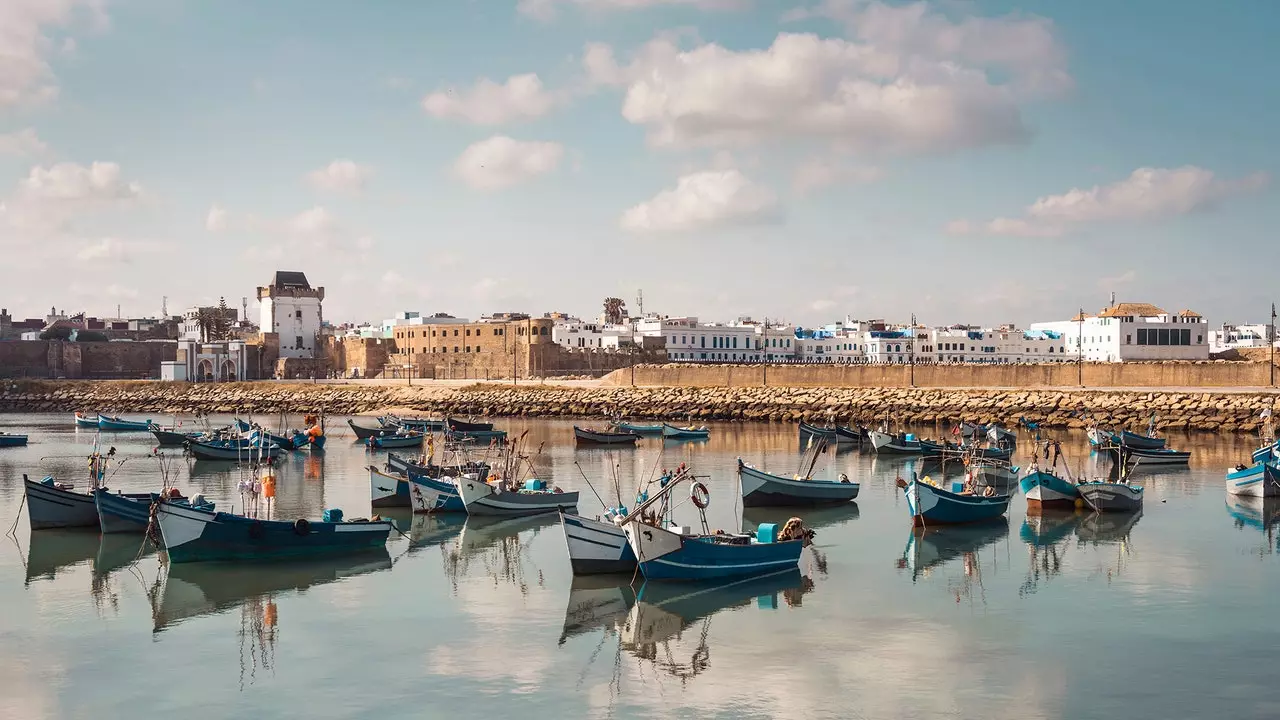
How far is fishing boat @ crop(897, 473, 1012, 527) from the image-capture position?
27.9 m

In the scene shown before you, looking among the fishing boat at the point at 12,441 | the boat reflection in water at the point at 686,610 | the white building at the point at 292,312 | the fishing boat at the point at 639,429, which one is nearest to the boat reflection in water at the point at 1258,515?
the boat reflection in water at the point at 686,610

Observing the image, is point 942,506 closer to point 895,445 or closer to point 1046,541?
point 1046,541

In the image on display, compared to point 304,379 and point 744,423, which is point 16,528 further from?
point 304,379

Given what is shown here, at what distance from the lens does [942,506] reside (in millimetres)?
27969

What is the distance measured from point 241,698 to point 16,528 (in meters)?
15.8

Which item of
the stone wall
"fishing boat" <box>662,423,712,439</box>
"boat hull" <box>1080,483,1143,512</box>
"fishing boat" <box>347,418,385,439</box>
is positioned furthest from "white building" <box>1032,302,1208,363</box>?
"boat hull" <box>1080,483,1143,512</box>

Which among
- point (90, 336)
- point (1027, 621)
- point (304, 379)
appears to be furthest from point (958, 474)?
point (90, 336)

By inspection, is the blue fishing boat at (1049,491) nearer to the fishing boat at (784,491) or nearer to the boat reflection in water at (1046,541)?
the boat reflection in water at (1046,541)

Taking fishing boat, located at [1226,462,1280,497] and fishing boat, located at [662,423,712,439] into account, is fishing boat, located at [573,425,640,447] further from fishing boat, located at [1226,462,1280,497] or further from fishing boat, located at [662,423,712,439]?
fishing boat, located at [1226,462,1280,497]

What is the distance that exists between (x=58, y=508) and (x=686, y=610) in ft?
51.5

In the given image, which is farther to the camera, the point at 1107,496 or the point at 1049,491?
the point at 1049,491

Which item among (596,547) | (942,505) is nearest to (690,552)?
(596,547)

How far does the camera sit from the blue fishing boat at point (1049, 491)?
30922 millimetres

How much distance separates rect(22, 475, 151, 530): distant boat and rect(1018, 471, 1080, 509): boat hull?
72.0 ft
